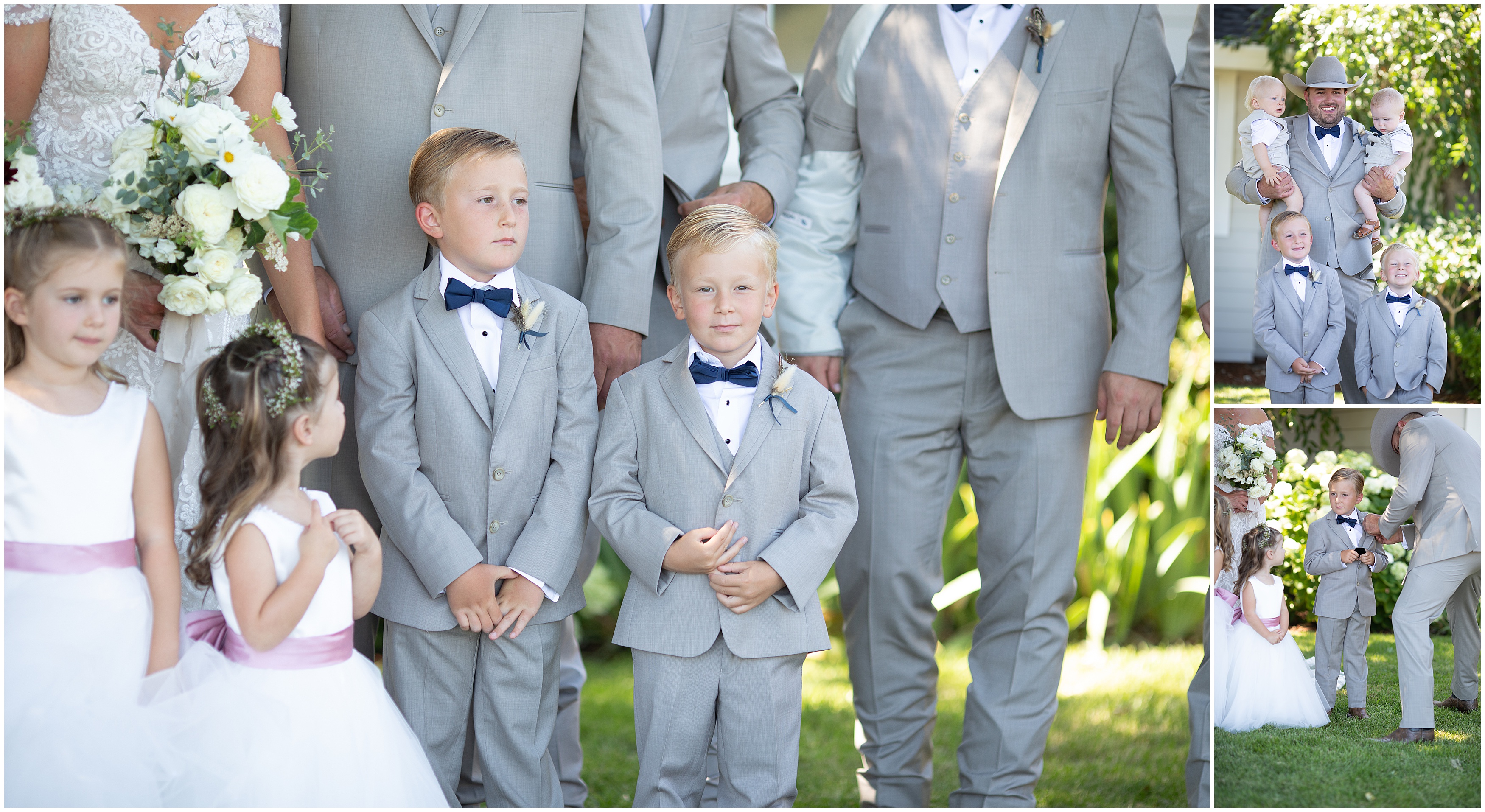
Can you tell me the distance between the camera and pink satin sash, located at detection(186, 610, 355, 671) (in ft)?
7.05

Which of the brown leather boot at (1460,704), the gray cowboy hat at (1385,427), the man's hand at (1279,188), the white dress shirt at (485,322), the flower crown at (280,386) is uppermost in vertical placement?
the man's hand at (1279,188)

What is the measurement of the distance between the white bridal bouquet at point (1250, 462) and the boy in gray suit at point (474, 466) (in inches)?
53.6

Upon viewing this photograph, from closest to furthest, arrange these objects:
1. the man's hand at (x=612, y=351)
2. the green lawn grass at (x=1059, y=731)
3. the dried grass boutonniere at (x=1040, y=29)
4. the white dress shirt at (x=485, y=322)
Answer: the white dress shirt at (x=485, y=322) → the man's hand at (x=612, y=351) → the dried grass boutonniere at (x=1040, y=29) → the green lawn grass at (x=1059, y=731)

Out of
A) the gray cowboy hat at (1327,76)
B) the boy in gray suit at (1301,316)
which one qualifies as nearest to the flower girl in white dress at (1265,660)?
the boy in gray suit at (1301,316)

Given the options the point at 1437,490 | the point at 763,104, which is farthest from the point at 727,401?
the point at 1437,490

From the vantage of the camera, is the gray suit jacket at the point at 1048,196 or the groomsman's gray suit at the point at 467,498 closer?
the groomsman's gray suit at the point at 467,498

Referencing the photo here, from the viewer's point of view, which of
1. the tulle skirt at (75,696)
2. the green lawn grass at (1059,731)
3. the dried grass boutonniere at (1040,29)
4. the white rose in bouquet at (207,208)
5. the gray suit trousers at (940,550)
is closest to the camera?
the tulle skirt at (75,696)

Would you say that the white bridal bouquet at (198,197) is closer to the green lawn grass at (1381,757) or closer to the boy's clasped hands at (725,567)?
the boy's clasped hands at (725,567)

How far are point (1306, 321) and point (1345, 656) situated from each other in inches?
26.5

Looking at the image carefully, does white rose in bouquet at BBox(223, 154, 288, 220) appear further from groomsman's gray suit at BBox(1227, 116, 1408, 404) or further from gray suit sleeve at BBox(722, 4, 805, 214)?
groomsman's gray suit at BBox(1227, 116, 1408, 404)

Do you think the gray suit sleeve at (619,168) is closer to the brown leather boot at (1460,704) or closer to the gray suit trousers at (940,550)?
the gray suit trousers at (940,550)

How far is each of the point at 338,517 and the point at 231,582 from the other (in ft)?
0.73

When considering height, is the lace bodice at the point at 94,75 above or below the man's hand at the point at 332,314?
above

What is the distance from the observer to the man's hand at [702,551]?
2471mm
